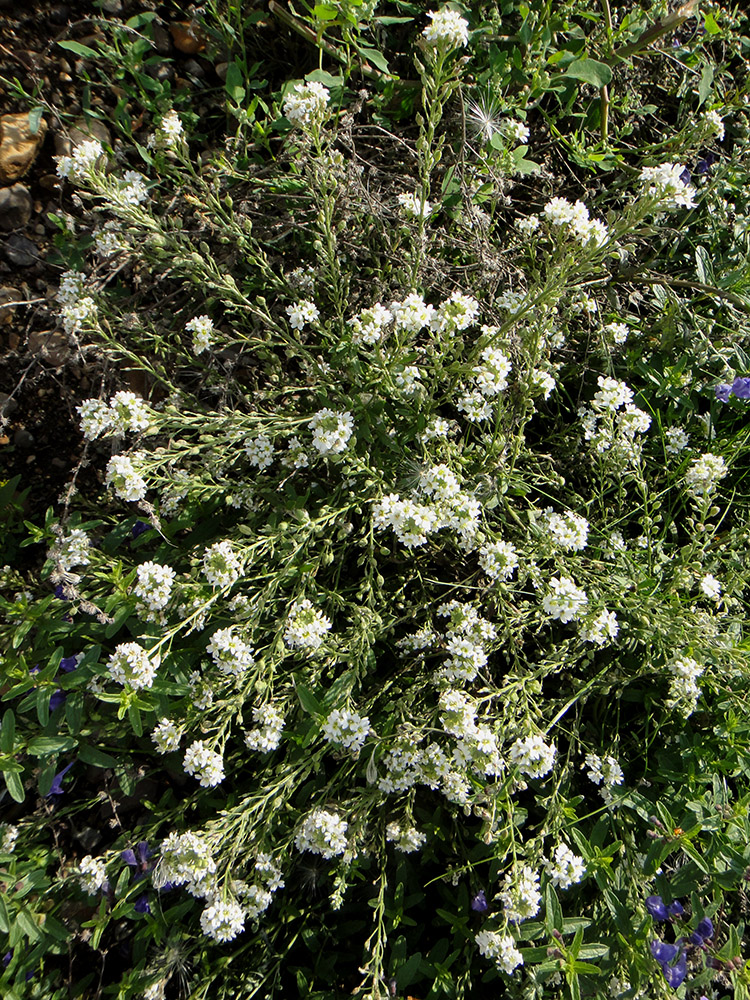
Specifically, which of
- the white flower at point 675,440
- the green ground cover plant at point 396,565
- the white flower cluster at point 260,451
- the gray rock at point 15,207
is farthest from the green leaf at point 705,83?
the gray rock at point 15,207

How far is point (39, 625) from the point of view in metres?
3.18

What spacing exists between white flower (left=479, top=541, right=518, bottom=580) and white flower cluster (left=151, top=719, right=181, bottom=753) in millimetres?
1434

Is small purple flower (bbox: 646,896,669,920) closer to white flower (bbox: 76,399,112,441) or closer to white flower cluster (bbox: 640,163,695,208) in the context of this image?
white flower cluster (bbox: 640,163,695,208)

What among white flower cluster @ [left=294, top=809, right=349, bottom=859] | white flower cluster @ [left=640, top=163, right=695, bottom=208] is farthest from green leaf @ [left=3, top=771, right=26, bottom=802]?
white flower cluster @ [left=640, top=163, right=695, bottom=208]

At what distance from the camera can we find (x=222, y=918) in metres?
2.64

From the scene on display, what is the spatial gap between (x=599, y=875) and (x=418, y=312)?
243cm

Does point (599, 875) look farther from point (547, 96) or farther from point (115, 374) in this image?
point (547, 96)

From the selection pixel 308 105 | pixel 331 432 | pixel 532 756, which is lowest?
pixel 532 756

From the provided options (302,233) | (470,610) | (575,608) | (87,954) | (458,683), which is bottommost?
(87,954)

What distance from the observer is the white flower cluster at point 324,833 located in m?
2.74

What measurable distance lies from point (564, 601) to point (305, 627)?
1055 millimetres

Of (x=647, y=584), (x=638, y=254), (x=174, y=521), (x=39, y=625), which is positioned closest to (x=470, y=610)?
(x=647, y=584)

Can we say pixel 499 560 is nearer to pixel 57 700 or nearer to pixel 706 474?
pixel 706 474

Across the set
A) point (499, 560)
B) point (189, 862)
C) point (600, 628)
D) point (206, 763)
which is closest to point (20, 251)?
point (206, 763)
